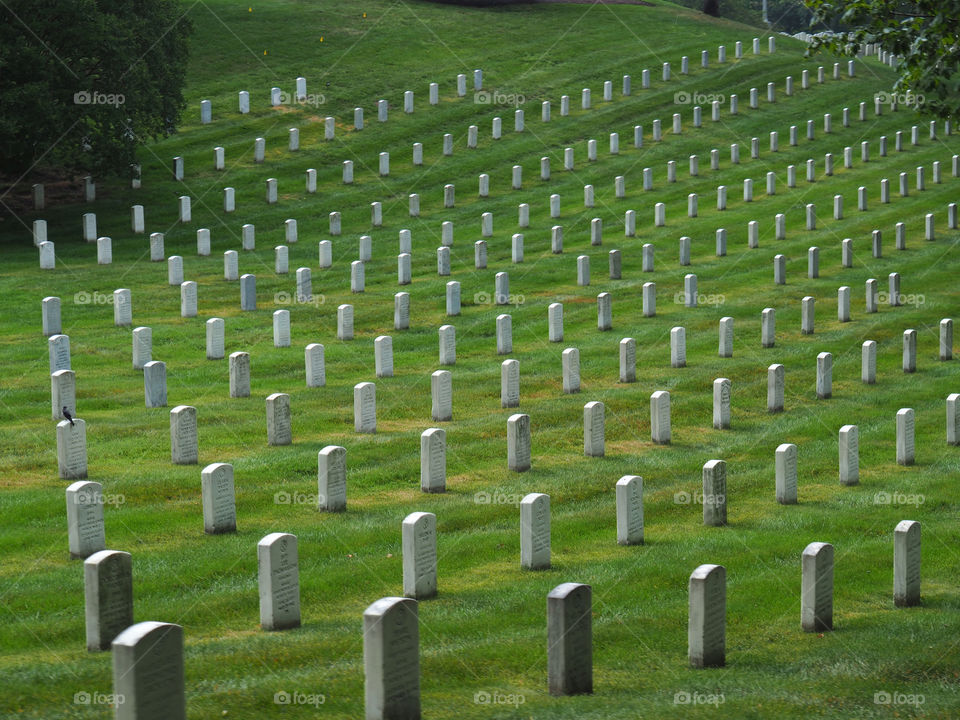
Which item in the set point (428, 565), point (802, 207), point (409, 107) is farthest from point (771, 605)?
point (409, 107)

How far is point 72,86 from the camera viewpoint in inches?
1206

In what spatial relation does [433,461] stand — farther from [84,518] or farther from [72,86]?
[72,86]

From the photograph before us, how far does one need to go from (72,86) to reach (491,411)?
16.1 meters

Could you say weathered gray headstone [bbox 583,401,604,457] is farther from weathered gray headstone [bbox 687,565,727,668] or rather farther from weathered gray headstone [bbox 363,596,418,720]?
weathered gray headstone [bbox 363,596,418,720]

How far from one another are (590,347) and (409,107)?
21699 millimetres

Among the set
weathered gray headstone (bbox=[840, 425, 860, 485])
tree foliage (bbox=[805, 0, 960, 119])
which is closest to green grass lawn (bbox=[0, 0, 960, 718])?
weathered gray headstone (bbox=[840, 425, 860, 485])

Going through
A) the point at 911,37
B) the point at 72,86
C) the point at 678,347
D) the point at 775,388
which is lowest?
the point at 775,388

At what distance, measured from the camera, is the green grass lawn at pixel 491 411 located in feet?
33.2

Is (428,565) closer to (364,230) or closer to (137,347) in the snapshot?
(137,347)

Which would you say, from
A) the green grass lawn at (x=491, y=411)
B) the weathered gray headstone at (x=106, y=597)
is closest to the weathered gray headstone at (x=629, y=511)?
the green grass lawn at (x=491, y=411)

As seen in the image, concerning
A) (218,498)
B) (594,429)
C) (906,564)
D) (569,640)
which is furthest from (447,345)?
(569,640)

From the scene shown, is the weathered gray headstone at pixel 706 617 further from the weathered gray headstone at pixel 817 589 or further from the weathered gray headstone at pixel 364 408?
the weathered gray headstone at pixel 364 408

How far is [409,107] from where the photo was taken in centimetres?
4359

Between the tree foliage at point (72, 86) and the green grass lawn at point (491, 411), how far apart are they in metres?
1.95
